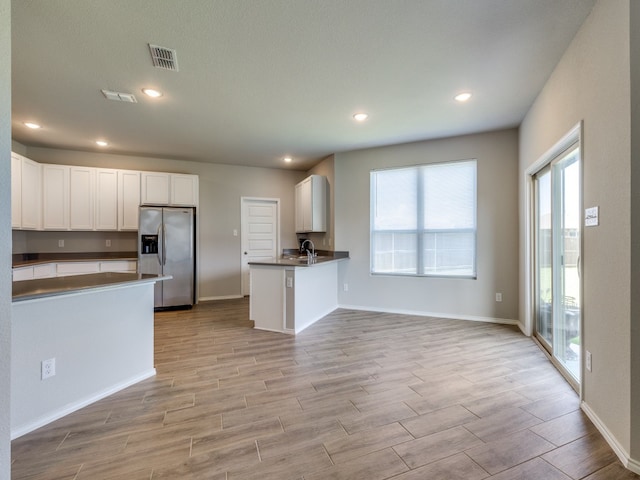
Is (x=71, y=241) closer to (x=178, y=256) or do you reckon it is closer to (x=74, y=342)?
(x=178, y=256)

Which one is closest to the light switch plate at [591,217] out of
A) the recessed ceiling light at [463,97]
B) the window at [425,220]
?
the recessed ceiling light at [463,97]

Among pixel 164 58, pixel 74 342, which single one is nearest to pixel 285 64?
pixel 164 58

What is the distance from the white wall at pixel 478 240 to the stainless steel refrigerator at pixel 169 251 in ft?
8.49

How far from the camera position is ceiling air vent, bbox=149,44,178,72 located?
2.32 meters

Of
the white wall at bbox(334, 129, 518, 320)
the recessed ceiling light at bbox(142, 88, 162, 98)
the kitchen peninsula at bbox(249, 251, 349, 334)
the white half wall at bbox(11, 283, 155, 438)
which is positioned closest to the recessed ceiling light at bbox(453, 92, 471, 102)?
the white wall at bbox(334, 129, 518, 320)

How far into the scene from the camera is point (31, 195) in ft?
14.5

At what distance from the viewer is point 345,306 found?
5098 millimetres

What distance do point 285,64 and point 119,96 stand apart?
72.0 inches

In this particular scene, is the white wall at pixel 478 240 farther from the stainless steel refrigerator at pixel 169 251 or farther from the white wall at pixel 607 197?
the stainless steel refrigerator at pixel 169 251

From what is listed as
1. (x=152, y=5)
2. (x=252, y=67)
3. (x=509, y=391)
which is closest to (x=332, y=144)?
(x=252, y=67)

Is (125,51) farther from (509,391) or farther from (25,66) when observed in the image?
(509,391)

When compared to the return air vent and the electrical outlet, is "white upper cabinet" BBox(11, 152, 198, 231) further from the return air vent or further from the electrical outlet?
the electrical outlet

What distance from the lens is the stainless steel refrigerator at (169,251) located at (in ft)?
16.1

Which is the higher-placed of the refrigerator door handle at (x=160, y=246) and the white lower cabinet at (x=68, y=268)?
the refrigerator door handle at (x=160, y=246)
